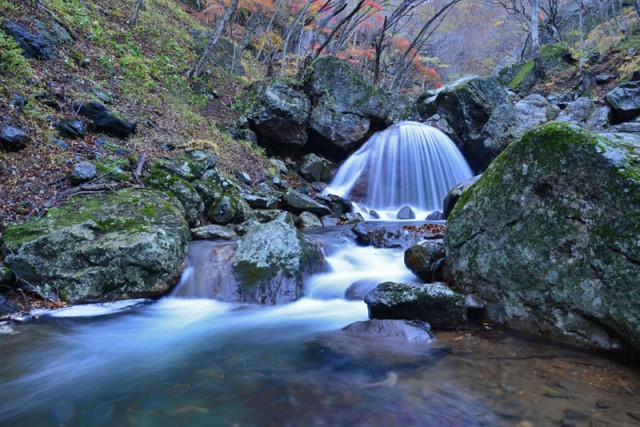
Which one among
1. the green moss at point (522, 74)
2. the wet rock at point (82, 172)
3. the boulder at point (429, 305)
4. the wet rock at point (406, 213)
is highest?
the green moss at point (522, 74)

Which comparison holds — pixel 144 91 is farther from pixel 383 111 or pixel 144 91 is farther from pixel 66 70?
pixel 383 111

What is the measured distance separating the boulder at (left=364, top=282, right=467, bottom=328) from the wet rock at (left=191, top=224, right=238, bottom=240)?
397 centimetres

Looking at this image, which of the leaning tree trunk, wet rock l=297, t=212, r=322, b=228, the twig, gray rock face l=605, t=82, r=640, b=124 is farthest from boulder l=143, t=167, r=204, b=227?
the leaning tree trunk

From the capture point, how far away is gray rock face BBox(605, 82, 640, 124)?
446 inches

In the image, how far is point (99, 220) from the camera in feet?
17.4

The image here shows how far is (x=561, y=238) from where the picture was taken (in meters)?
3.70

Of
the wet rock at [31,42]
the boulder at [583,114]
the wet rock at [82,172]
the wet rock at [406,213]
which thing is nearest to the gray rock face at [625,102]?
the boulder at [583,114]

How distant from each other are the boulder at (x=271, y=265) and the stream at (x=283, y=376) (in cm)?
63

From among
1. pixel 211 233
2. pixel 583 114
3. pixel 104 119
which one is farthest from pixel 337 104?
pixel 211 233

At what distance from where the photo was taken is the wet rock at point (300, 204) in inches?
406

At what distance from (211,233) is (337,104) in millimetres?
9233

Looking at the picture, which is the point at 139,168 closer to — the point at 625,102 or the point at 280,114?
the point at 280,114

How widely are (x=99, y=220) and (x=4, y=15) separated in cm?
762

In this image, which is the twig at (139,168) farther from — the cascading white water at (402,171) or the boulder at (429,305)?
the cascading white water at (402,171)
